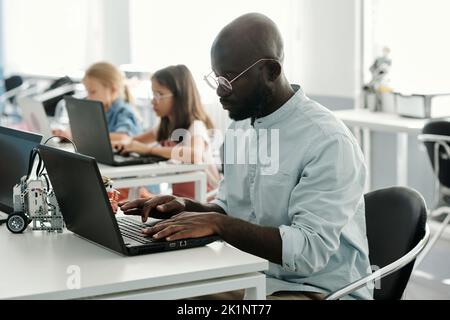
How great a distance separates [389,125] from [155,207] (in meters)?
2.58

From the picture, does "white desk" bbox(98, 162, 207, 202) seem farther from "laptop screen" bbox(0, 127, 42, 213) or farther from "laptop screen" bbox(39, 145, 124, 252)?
"laptop screen" bbox(39, 145, 124, 252)

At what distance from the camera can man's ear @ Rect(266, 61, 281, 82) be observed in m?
2.22

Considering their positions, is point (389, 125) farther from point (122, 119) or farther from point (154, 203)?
point (154, 203)

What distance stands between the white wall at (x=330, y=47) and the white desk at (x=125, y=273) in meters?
3.55

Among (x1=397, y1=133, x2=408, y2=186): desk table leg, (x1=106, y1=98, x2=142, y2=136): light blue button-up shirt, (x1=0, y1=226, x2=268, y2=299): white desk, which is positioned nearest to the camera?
(x1=0, y1=226, x2=268, y2=299): white desk

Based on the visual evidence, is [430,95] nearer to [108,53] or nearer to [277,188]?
[277,188]

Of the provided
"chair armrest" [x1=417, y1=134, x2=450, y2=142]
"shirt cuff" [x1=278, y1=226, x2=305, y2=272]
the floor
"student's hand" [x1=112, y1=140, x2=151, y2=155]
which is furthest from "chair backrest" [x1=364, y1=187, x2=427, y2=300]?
"chair armrest" [x1=417, y1=134, x2=450, y2=142]

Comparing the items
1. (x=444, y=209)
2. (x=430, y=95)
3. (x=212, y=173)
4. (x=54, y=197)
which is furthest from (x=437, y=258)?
(x=54, y=197)

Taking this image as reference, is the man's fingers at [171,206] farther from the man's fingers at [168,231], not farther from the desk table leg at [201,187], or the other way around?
the desk table leg at [201,187]

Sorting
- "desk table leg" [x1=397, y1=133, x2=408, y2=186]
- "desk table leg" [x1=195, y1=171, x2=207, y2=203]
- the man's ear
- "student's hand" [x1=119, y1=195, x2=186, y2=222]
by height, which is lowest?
"desk table leg" [x1=397, y1=133, x2=408, y2=186]

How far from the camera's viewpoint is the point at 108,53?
25.8 ft

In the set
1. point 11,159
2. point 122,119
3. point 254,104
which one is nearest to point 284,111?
point 254,104

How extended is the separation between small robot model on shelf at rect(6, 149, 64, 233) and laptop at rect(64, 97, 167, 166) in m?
1.13
